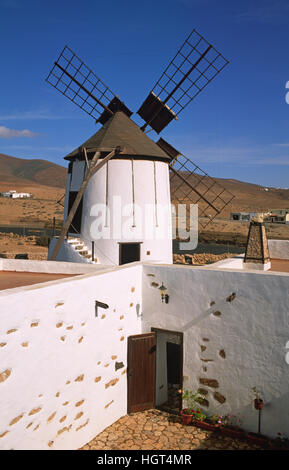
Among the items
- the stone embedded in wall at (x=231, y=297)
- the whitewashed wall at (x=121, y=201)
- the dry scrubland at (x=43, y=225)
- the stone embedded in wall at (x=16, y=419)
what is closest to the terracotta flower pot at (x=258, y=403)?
the stone embedded in wall at (x=231, y=297)

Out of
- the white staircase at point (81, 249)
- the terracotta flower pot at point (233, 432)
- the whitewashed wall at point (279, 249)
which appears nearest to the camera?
the terracotta flower pot at point (233, 432)

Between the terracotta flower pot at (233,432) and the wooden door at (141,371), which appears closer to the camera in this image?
the terracotta flower pot at (233,432)

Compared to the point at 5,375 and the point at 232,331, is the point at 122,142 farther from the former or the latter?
the point at 5,375

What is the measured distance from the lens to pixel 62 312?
6180mm

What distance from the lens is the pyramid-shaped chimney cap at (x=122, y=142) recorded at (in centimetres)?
1328

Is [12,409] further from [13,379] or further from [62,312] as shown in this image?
[62,312]

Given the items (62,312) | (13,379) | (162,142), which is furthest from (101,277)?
(162,142)

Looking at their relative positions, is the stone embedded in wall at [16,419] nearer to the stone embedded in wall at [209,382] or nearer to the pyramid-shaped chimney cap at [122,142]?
the stone embedded in wall at [209,382]

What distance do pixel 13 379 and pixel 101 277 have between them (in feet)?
8.17

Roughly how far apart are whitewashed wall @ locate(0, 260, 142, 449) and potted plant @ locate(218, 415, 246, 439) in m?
2.09

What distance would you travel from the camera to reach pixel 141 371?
27.5 ft

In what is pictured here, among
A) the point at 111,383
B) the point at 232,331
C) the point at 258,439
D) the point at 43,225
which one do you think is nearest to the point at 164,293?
the point at 232,331

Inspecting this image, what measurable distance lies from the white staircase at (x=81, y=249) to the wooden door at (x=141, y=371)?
5131 millimetres
